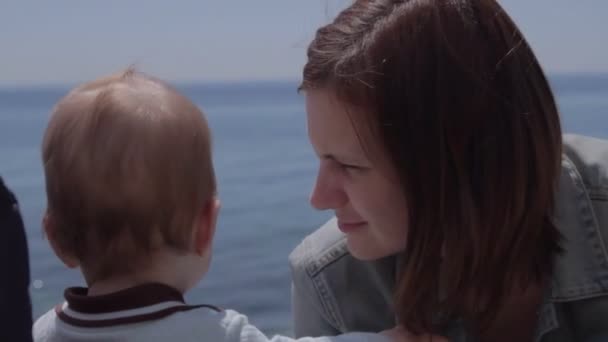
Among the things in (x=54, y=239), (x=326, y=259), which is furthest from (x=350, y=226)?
(x=54, y=239)

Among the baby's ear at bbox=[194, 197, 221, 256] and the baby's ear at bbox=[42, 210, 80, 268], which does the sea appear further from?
the baby's ear at bbox=[194, 197, 221, 256]

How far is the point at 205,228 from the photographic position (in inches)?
54.6

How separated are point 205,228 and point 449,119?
446 millimetres

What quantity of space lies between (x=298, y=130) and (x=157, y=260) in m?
18.0

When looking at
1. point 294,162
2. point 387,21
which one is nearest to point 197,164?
point 387,21

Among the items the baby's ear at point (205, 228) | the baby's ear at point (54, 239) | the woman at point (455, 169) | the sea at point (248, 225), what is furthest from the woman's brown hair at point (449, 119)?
the baby's ear at point (54, 239)

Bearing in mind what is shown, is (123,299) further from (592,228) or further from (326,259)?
(592,228)

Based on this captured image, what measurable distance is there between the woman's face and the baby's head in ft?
0.80

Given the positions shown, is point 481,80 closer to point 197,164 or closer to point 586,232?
point 586,232

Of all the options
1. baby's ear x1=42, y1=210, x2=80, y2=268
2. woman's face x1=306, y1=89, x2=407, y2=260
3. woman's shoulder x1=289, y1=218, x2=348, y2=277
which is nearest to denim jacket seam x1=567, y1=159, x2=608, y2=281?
woman's face x1=306, y1=89, x2=407, y2=260

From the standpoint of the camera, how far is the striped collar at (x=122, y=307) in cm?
125

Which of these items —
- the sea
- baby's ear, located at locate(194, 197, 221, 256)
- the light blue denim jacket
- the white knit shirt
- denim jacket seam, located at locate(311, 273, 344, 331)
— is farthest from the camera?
the sea

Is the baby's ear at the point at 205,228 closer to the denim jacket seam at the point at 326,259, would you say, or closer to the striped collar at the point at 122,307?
the striped collar at the point at 122,307

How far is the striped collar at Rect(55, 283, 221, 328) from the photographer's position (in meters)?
1.25
